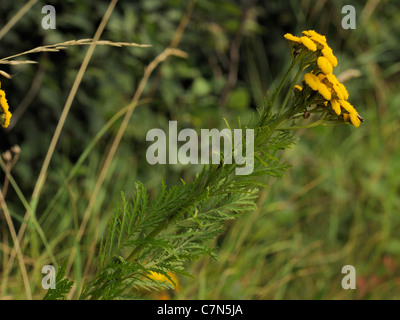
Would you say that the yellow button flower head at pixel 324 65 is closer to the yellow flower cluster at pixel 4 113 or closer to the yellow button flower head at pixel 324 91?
the yellow button flower head at pixel 324 91

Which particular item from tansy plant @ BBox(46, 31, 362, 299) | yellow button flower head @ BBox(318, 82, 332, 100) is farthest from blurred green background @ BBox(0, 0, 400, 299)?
yellow button flower head @ BBox(318, 82, 332, 100)

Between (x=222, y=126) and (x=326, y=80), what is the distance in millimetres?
1415

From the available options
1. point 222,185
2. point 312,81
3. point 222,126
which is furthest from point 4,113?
point 222,126

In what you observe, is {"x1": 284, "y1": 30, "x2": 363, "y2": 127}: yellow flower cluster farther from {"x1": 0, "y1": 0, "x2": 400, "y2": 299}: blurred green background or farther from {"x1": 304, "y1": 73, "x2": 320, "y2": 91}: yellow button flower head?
{"x1": 0, "y1": 0, "x2": 400, "y2": 299}: blurred green background

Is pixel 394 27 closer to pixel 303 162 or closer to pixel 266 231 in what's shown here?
pixel 303 162

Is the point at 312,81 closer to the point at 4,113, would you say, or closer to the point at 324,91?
the point at 324,91

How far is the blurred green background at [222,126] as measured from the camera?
1710mm

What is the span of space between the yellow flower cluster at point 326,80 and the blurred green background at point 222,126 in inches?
30.4

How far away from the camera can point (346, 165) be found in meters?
2.40

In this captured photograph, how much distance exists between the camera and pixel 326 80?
70 centimetres

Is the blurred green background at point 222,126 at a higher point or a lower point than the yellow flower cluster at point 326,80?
higher

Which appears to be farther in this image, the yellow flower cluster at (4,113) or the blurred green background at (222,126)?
the blurred green background at (222,126)

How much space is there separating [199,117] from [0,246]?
89 cm

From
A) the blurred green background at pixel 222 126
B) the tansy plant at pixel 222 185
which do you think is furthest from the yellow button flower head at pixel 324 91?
the blurred green background at pixel 222 126
